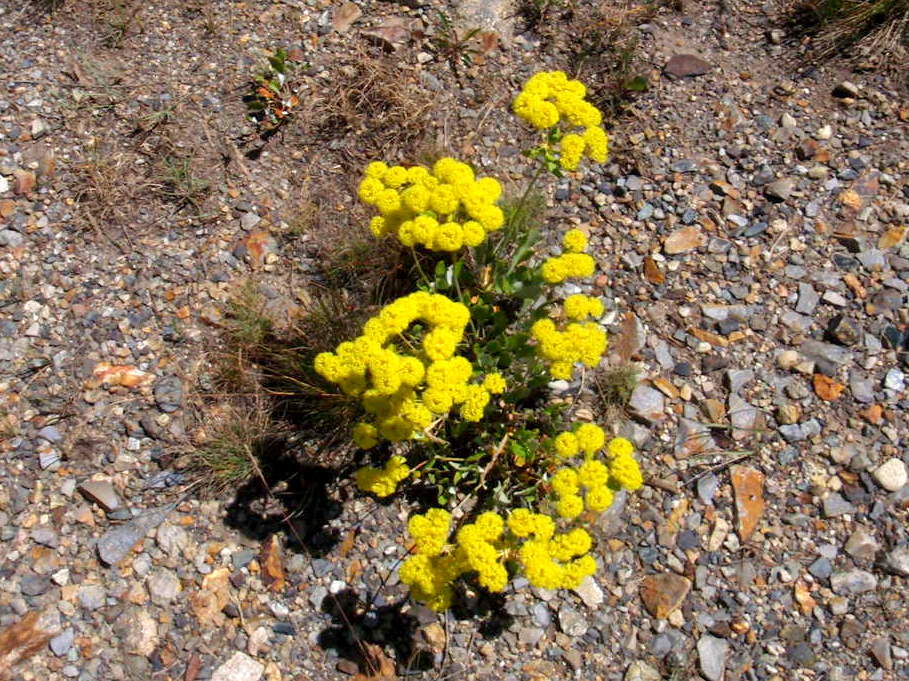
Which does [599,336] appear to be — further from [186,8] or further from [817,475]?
[186,8]

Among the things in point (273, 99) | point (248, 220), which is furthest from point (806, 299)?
point (273, 99)

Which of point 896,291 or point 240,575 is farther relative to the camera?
point 896,291

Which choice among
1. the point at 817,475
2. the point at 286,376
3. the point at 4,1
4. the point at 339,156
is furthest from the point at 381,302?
the point at 4,1

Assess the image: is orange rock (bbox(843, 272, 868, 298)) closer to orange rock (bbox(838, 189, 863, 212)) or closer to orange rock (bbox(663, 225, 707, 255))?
orange rock (bbox(838, 189, 863, 212))

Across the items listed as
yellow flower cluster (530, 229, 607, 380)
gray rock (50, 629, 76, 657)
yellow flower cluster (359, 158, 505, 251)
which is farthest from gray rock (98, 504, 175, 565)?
yellow flower cluster (530, 229, 607, 380)

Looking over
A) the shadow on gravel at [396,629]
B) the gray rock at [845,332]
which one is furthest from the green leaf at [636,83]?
the shadow on gravel at [396,629]
